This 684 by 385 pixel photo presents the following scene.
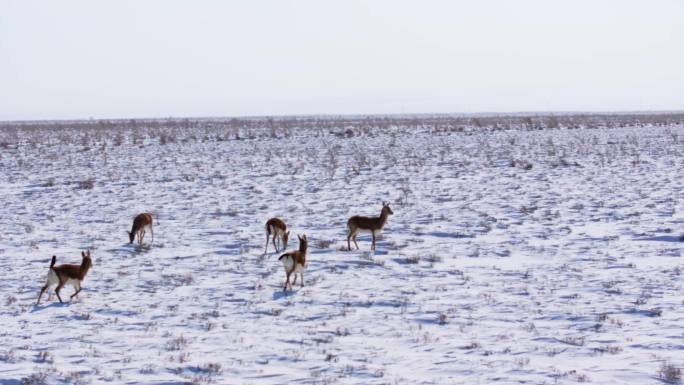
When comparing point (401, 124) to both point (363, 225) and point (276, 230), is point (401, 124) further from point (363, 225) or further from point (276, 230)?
point (276, 230)

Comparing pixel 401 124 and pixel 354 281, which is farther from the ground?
pixel 401 124

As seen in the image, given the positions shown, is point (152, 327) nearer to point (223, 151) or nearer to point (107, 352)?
point (107, 352)

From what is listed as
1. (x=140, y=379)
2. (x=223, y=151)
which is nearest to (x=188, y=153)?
(x=223, y=151)

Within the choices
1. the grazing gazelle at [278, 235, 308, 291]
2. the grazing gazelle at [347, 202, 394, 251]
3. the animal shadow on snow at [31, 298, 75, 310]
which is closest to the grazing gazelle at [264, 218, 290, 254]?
the grazing gazelle at [347, 202, 394, 251]

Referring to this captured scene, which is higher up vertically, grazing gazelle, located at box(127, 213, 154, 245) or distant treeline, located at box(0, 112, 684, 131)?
distant treeline, located at box(0, 112, 684, 131)

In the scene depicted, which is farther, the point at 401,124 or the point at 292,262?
the point at 401,124

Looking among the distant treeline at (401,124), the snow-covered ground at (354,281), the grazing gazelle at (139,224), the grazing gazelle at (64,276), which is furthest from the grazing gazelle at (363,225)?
the distant treeline at (401,124)

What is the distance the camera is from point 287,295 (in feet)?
36.4

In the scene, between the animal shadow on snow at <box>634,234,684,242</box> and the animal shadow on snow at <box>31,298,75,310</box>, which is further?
the animal shadow on snow at <box>634,234,684,242</box>

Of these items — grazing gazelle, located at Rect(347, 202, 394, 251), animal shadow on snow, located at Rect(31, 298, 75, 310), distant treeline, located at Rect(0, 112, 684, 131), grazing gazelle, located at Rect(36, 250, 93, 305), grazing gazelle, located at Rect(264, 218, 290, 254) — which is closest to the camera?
animal shadow on snow, located at Rect(31, 298, 75, 310)

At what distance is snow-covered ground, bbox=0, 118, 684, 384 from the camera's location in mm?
8070

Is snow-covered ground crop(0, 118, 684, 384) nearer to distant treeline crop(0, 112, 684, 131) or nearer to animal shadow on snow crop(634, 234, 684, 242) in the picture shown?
animal shadow on snow crop(634, 234, 684, 242)

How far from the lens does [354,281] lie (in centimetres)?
1202

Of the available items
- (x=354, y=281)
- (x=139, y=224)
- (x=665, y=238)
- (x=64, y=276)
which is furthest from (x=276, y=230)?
(x=665, y=238)
